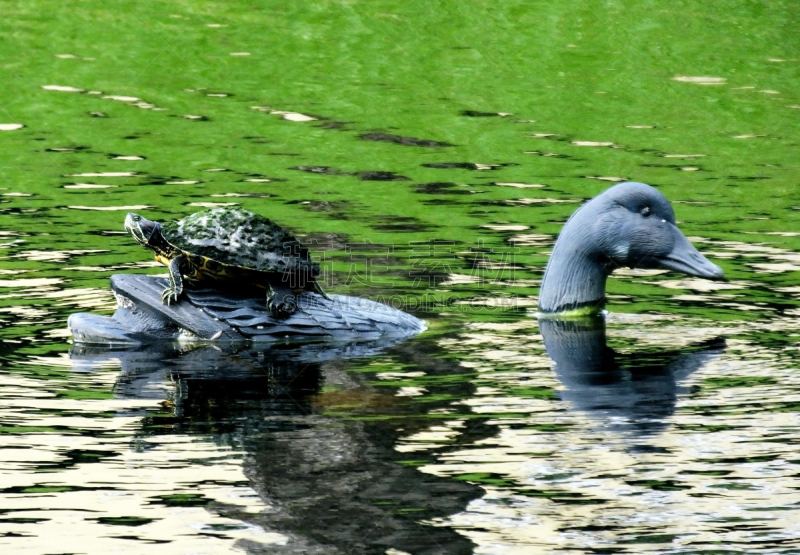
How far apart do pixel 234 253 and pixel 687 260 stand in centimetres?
316

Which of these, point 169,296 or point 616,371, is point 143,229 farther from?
point 616,371

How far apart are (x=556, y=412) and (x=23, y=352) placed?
3.52m

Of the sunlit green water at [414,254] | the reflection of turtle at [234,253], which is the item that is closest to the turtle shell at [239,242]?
the reflection of turtle at [234,253]

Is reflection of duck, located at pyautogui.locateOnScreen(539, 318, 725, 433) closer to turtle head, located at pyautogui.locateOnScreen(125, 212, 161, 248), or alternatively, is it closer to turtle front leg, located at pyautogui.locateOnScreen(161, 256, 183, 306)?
turtle front leg, located at pyautogui.locateOnScreen(161, 256, 183, 306)

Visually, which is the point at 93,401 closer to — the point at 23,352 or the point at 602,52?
the point at 23,352

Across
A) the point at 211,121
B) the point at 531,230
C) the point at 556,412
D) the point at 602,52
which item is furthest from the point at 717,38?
the point at 556,412

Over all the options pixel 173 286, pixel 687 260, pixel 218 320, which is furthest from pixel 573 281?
pixel 173 286

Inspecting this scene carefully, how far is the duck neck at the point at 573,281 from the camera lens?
9.87 metres

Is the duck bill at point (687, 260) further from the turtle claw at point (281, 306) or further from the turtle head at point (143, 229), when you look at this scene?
the turtle head at point (143, 229)

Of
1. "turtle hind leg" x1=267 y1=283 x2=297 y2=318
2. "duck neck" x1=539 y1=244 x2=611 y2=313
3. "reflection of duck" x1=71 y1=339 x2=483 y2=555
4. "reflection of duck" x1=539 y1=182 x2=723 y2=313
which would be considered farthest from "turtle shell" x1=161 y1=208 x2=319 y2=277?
"reflection of duck" x1=539 y1=182 x2=723 y2=313

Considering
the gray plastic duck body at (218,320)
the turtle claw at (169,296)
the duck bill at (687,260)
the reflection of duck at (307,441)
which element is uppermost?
the duck bill at (687,260)

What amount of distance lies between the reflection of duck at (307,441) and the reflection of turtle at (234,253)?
474 millimetres

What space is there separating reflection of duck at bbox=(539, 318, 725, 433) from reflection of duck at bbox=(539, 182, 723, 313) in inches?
13.3

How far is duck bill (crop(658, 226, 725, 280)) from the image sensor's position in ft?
31.9
